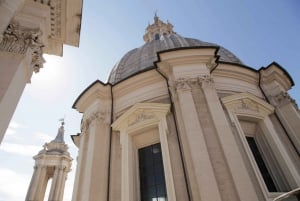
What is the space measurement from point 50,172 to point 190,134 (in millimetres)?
19158

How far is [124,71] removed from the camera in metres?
14.3

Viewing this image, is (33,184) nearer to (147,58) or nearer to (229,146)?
(147,58)

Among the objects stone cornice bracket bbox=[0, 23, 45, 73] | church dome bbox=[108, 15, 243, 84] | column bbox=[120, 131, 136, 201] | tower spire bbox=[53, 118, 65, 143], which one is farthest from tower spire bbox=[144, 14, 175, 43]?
stone cornice bracket bbox=[0, 23, 45, 73]

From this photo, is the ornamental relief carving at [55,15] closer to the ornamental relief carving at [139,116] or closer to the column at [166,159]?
the ornamental relief carving at [139,116]

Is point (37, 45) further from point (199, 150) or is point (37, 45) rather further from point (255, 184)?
point (255, 184)

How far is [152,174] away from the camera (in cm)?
903

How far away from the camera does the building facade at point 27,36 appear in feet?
13.0

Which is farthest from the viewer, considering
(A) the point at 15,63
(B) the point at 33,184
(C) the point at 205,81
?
(B) the point at 33,184

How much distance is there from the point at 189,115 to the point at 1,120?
6.20 metres

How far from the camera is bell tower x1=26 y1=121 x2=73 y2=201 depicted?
19453mm

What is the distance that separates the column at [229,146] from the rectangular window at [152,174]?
104 inches

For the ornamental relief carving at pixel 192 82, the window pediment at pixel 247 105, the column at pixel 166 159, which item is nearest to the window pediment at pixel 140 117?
the column at pixel 166 159

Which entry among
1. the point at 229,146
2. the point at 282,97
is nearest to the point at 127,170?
the point at 229,146

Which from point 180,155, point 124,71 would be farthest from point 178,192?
point 124,71
